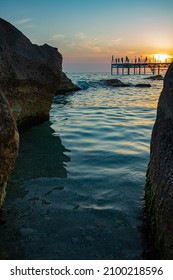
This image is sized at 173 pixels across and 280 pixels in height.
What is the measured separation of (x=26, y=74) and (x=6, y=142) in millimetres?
4612

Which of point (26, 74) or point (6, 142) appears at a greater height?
point (26, 74)

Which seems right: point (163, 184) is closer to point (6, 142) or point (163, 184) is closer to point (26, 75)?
point (6, 142)

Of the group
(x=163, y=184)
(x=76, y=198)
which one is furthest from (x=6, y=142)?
(x=163, y=184)

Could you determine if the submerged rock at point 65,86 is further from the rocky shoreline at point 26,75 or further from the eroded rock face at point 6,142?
the eroded rock face at point 6,142

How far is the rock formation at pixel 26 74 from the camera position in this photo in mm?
6668

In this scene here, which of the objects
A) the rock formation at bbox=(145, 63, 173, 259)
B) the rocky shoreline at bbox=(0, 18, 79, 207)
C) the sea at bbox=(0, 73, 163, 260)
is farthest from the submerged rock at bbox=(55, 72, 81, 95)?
the rock formation at bbox=(145, 63, 173, 259)

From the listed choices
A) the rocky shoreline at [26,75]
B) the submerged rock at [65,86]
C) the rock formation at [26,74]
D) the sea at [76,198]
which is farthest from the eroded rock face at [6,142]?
the submerged rock at [65,86]

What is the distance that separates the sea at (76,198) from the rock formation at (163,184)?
1.00ft

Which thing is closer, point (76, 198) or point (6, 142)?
point (6, 142)

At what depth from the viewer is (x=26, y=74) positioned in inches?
284

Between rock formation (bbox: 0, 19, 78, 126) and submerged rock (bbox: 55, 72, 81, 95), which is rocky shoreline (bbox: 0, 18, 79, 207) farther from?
submerged rock (bbox: 55, 72, 81, 95)

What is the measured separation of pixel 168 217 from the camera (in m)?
2.35

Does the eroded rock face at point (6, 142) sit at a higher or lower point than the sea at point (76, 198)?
higher

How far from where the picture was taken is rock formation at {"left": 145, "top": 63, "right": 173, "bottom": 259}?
2362mm
